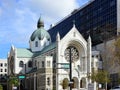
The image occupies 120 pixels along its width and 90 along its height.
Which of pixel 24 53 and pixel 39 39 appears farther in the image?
pixel 39 39

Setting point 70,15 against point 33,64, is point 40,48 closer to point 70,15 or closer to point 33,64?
point 33,64

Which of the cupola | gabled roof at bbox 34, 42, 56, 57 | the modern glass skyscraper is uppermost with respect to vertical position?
the modern glass skyscraper

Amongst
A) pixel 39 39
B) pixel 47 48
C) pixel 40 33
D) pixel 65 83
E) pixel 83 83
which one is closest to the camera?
pixel 65 83

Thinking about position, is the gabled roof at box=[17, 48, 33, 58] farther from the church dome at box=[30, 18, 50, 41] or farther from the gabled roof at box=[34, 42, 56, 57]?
the church dome at box=[30, 18, 50, 41]

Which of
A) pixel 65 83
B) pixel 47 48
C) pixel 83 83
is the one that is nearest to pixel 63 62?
pixel 65 83

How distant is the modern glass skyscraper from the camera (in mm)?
126400

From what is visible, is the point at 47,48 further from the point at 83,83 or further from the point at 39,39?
the point at 83,83

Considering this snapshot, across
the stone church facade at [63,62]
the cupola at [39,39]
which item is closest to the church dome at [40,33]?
the cupola at [39,39]

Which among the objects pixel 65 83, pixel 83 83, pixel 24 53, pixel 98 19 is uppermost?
pixel 98 19

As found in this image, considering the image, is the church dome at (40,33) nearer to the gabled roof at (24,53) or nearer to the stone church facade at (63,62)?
the gabled roof at (24,53)

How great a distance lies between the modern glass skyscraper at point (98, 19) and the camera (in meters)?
126

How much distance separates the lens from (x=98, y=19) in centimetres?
13700

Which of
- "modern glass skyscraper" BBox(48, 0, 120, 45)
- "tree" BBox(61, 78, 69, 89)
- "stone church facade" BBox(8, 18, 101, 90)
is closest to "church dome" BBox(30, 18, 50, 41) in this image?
"stone church facade" BBox(8, 18, 101, 90)

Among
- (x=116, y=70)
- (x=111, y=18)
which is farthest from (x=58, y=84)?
(x=111, y=18)
